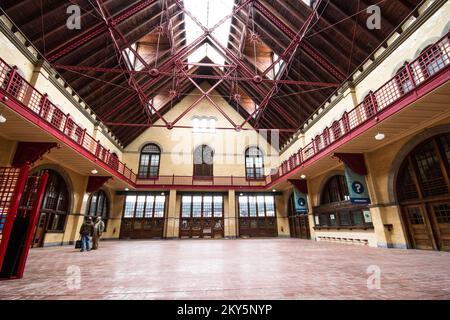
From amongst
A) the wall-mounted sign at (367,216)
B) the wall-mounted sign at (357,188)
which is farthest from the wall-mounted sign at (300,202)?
the wall-mounted sign at (357,188)

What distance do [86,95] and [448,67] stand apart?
52.5ft

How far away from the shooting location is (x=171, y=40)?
14836 mm

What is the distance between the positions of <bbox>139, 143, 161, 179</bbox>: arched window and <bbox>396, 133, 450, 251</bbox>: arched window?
17537 millimetres

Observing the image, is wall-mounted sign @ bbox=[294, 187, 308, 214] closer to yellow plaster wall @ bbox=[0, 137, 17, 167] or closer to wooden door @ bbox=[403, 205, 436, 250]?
wooden door @ bbox=[403, 205, 436, 250]

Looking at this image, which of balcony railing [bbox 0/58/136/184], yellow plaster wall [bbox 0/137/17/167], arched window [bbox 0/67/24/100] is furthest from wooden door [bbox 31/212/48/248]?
arched window [bbox 0/67/24/100]

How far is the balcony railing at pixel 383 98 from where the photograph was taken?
217 inches

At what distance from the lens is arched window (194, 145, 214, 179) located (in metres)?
20.2

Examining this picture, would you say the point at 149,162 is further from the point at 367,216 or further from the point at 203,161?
the point at 367,216

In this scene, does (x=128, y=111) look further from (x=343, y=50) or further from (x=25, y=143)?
(x=343, y=50)

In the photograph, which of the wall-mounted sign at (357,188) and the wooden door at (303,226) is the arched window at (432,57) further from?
the wooden door at (303,226)

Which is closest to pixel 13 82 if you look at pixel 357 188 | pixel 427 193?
pixel 357 188

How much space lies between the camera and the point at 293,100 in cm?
1528

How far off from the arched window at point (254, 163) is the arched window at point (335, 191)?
7895 millimetres
